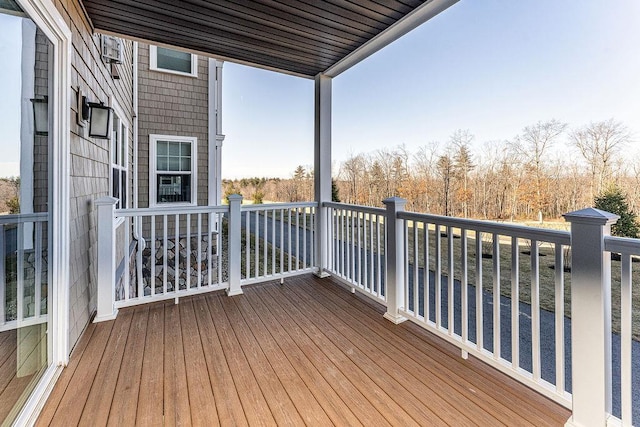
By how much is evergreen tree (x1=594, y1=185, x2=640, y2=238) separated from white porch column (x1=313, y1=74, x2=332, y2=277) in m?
3.98

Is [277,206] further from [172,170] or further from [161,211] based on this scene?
A: [172,170]

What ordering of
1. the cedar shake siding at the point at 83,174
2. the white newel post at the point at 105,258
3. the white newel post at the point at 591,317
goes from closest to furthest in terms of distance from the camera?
the white newel post at the point at 591,317
the cedar shake siding at the point at 83,174
the white newel post at the point at 105,258

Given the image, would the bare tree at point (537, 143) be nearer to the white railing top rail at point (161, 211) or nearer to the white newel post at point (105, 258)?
the white railing top rail at point (161, 211)

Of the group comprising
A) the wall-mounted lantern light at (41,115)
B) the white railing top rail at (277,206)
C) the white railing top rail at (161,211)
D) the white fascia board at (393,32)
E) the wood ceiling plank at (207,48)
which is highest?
the wood ceiling plank at (207,48)

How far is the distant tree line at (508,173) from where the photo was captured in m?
4.79

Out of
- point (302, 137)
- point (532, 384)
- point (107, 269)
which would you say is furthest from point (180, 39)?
point (302, 137)

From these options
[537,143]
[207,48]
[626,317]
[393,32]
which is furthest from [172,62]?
[626,317]

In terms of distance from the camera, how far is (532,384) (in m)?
1.83

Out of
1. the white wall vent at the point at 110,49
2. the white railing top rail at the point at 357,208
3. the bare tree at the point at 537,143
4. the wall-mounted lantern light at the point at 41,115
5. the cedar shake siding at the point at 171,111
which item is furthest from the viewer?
the cedar shake siding at the point at 171,111

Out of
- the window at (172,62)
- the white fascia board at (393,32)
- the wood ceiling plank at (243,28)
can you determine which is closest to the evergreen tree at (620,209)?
the white fascia board at (393,32)

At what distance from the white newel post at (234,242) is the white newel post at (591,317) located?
3.03 meters

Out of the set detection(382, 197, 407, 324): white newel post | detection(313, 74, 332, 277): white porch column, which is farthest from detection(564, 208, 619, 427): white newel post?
detection(313, 74, 332, 277): white porch column

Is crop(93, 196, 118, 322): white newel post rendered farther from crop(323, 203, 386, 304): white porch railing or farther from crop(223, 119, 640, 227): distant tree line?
crop(223, 119, 640, 227): distant tree line

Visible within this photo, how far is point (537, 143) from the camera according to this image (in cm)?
594
